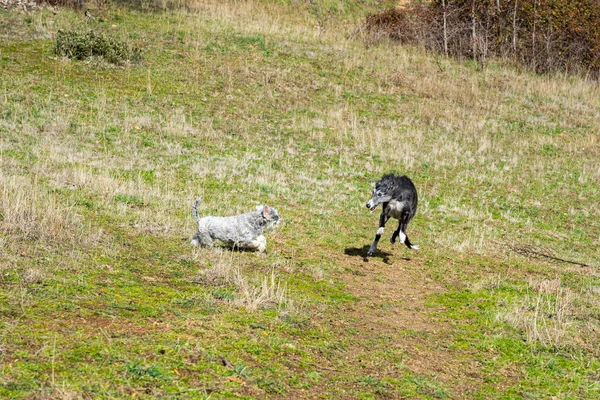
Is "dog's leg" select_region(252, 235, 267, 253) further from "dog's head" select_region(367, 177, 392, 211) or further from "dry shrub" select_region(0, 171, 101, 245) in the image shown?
"dog's head" select_region(367, 177, 392, 211)

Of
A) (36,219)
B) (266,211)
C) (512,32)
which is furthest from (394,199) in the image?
(512,32)

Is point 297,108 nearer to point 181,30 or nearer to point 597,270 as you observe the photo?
point 181,30

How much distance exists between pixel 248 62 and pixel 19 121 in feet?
41.1

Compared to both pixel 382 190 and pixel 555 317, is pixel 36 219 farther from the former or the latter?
pixel 555 317

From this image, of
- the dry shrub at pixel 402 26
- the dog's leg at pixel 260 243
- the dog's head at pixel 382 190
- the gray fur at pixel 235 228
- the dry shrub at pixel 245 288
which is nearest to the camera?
the dry shrub at pixel 245 288

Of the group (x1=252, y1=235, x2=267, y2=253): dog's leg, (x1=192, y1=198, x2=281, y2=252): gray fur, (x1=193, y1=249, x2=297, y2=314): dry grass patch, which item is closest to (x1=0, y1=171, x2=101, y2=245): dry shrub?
(x1=192, y1=198, x2=281, y2=252): gray fur

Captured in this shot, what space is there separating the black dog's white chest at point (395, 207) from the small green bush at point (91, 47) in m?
18.3

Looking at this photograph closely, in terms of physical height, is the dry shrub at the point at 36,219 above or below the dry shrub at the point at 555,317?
above

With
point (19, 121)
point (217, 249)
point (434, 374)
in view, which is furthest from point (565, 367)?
point (19, 121)

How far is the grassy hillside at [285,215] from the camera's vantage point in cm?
668

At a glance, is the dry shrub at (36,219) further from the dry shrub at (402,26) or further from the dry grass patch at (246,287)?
the dry shrub at (402,26)

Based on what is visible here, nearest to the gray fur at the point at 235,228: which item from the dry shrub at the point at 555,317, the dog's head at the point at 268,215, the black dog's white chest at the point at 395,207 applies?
the dog's head at the point at 268,215

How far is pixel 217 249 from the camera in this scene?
35.6 ft

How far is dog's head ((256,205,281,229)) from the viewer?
1109 centimetres
